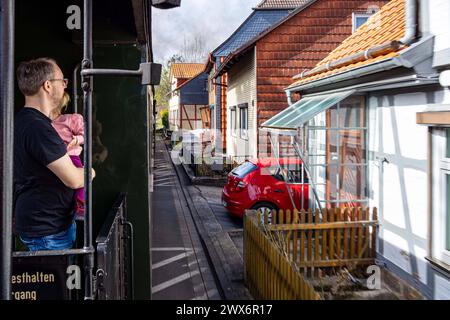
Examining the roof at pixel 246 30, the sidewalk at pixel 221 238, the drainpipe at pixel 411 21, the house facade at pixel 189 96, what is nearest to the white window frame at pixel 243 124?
the sidewalk at pixel 221 238

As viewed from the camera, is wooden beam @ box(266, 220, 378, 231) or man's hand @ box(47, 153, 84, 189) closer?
man's hand @ box(47, 153, 84, 189)

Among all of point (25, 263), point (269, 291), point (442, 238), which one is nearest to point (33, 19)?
point (25, 263)

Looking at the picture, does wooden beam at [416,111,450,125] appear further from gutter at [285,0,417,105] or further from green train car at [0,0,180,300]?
green train car at [0,0,180,300]

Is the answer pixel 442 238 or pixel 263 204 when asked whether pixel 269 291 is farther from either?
pixel 263 204

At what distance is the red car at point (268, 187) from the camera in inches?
432

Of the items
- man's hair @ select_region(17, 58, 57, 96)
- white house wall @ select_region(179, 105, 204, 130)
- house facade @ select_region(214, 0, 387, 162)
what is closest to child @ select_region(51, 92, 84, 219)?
man's hair @ select_region(17, 58, 57, 96)

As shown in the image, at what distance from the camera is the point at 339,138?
945cm

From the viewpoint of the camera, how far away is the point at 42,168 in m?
2.74

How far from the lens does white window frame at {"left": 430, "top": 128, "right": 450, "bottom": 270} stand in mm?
5406

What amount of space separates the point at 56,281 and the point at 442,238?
4.24 m

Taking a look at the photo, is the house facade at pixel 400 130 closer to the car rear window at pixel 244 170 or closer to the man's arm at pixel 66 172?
Result: the car rear window at pixel 244 170

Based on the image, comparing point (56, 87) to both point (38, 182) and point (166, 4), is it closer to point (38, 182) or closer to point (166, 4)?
point (38, 182)

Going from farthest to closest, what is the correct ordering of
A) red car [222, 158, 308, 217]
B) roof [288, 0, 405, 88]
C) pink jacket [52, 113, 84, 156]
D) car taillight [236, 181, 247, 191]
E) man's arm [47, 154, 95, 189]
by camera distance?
car taillight [236, 181, 247, 191]
red car [222, 158, 308, 217]
roof [288, 0, 405, 88]
pink jacket [52, 113, 84, 156]
man's arm [47, 154, 95, 189]

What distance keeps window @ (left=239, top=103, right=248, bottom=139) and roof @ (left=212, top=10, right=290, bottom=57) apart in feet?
24.6
